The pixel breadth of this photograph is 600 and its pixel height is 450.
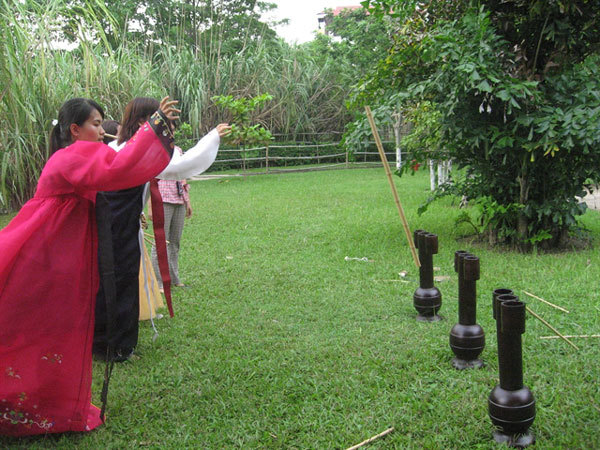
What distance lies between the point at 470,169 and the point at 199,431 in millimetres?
4464

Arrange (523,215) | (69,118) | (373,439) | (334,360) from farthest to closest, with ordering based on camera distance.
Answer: (523,215)
(334,360)
(69,118)
(373,439)

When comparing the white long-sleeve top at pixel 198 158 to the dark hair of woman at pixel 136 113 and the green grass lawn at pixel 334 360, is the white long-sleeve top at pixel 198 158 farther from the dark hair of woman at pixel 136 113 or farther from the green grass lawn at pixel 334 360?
the green grass lawn at pixel 334 360

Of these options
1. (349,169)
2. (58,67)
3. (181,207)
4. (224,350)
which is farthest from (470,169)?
(349,169)

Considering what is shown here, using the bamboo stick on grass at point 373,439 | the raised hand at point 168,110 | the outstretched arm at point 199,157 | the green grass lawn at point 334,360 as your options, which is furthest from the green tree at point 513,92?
the bamboo stick on grass at point 373,439

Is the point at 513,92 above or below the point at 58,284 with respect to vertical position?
above

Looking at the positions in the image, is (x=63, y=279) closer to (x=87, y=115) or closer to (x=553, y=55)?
(x=87, y=115)

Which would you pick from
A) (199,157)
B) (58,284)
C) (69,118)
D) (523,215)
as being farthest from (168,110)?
(523,215)

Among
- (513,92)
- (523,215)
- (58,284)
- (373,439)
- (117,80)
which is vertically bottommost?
(373,439)

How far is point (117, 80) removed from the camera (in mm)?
10078

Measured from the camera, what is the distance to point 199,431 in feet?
8.95

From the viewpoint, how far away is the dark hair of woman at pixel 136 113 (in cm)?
357

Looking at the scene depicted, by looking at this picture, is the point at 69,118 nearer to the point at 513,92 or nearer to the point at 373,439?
the point at 373,439

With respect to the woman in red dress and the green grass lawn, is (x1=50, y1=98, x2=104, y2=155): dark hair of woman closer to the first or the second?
the woman in red dress

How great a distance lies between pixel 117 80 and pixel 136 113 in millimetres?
7109
